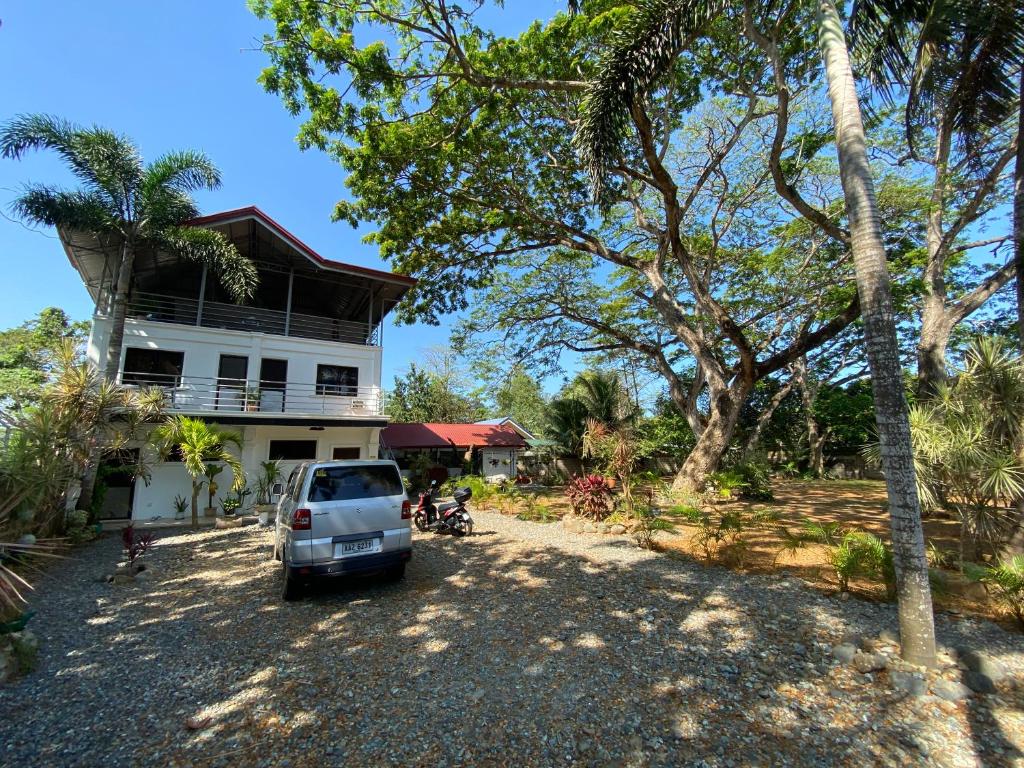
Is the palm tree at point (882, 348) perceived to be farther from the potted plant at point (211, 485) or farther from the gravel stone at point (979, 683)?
the potted plant at point (211, 485)

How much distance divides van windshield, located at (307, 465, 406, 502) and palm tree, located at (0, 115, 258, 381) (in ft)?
29.3

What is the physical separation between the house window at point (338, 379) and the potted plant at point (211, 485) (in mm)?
4070

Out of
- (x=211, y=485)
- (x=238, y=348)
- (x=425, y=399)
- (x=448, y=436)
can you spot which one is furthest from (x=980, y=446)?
(x=425, y=399)

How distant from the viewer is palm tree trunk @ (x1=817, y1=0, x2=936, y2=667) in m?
3.53

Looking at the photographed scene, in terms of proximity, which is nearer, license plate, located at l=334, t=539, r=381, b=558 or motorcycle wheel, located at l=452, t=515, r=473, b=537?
license plate, located at l=334, t=539, r=381, b=558

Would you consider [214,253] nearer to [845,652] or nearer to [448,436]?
[448,436]

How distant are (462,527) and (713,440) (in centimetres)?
819

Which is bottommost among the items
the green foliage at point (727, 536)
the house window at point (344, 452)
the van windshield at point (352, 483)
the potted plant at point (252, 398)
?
the green foliage at point (727, 536)

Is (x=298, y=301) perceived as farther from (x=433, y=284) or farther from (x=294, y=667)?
(x=294, y=667)

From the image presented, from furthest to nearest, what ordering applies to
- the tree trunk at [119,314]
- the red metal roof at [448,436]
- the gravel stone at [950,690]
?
the red metal roof at [448,436] → the tree trunk at [119,314] → the gravel stone at [950,690]

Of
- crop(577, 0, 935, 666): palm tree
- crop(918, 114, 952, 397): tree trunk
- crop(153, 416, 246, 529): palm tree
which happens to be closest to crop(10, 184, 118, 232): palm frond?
crop(153, 416, 246, 529): palm tree

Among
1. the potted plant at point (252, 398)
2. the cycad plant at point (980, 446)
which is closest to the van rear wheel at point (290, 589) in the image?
the cycad plant at point (980, 446)

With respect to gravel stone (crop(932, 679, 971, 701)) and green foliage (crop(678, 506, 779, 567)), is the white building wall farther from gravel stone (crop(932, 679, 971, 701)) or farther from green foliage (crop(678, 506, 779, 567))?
gravel stone (crop(932, 679, 971, 701))

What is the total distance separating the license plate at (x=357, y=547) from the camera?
524 cm
